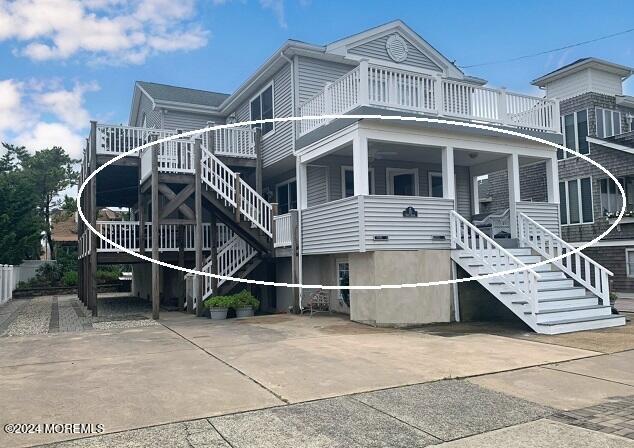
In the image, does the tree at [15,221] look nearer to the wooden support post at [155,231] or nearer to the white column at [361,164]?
the wooden support post at [155,231]

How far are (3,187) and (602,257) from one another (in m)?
26.8

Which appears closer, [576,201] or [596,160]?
[596,160]

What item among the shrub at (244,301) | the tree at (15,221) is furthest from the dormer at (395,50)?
the tree at (15,221)

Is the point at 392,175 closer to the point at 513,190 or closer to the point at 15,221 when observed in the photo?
the point at 513,190

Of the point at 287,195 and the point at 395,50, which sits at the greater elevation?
the point at 395,50

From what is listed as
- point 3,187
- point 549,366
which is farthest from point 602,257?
point 3,187

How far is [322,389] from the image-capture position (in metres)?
5.75

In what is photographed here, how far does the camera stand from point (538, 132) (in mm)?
13844

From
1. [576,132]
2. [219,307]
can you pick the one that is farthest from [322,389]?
[576,132]

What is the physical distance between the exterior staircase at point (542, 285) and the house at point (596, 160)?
352 inches

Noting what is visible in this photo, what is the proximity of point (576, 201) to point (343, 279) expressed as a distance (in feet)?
40.7

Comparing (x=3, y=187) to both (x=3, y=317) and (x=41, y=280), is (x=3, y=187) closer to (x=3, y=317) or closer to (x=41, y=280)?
(x=41, y=280)

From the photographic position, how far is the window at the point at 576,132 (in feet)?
70.7

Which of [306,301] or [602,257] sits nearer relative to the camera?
[306,301]
